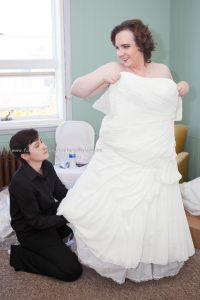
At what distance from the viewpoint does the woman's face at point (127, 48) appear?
63.4 inches

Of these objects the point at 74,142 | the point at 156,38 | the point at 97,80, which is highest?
the point at 156,38

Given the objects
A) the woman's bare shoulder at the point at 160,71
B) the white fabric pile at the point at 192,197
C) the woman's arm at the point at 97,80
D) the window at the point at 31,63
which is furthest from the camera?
the window at the point at 31,63

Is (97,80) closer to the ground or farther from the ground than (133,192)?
farther from the ground

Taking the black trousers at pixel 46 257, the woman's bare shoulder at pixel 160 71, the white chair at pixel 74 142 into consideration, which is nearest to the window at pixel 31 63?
the white chair at pixel 74 142

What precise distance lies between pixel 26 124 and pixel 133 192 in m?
1.94

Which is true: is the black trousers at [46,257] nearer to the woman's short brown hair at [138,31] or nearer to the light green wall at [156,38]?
the woman's short brown hair at [138,31]

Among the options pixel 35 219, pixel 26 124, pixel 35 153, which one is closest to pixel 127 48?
pixel 35 153

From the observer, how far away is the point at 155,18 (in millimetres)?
3471

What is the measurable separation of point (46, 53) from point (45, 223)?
214cm

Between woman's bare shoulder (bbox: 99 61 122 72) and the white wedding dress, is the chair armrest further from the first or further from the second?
woman's bare shoulder (bbox: 99 61 122 72)

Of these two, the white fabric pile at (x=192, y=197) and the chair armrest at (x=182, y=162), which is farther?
the chair armrest at (x=182, y=162)

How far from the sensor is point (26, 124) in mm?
3303

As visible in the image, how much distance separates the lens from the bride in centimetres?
162

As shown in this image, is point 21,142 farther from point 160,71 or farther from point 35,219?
point 160,71
